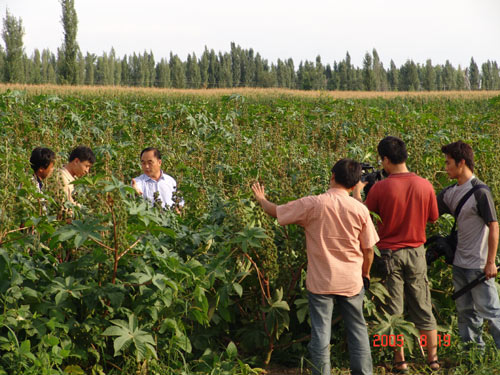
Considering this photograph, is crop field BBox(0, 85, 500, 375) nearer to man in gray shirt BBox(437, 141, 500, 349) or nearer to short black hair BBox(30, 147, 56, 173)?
man in gray shirt BBox(437, 141, 500, 349)

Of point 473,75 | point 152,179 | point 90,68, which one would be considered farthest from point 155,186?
point 473,75

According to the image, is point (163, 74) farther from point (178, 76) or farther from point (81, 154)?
point (81, 154)

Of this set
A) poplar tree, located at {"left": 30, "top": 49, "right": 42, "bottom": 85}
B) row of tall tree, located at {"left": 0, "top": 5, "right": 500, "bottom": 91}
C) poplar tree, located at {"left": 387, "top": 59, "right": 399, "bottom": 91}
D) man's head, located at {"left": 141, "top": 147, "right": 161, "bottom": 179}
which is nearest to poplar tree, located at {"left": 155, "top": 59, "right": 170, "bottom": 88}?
row of tall tree, located at {"left": 0, "top": 5, "right": 500, "bottom": 91}

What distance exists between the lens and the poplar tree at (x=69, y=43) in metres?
39.1

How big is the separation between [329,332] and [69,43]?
40.6m

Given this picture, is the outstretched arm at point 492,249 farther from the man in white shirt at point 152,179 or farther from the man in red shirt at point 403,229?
the man in white shirt at point 152,179

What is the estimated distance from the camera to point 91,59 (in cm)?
6091

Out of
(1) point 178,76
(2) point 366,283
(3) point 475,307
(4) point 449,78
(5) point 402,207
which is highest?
(4) point 449,78

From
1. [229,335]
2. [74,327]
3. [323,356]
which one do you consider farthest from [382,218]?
[74,327]

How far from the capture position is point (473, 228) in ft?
14.2

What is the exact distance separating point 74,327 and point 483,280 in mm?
3189

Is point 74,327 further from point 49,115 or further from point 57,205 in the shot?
point 49,115

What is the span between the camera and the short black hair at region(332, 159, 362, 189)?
3.68m

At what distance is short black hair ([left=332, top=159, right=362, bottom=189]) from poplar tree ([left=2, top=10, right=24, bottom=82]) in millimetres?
46167
